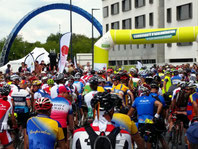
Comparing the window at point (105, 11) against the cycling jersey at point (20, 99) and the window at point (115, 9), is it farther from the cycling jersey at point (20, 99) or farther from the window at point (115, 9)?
the cycling jersey at point (20, 99)

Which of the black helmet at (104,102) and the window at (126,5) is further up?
the window at (126,5)

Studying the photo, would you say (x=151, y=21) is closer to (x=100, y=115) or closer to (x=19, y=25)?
(x=19, y=25)

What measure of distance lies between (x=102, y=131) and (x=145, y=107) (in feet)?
13.7

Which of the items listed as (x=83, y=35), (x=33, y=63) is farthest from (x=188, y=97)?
(x=83, y=35)

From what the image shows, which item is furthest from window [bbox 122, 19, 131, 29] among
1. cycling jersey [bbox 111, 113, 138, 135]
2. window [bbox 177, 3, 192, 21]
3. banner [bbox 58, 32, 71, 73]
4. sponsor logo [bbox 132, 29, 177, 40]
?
cycling jersey [bbox 111, 113, 138, 135]

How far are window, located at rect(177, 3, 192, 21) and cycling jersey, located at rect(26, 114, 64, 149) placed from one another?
37.1m

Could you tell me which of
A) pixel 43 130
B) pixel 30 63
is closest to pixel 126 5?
pixel 30 63

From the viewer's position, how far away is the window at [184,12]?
131 ft

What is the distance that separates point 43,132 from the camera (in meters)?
4.76

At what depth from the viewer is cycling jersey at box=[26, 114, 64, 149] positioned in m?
4.77

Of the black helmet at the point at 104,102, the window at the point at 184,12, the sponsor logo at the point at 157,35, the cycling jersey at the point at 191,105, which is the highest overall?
the window at the point at 184,12

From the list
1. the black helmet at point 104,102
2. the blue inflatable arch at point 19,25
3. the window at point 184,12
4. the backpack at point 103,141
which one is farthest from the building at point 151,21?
the backpack at point 103,141

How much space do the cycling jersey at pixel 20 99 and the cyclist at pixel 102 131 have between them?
600 cm

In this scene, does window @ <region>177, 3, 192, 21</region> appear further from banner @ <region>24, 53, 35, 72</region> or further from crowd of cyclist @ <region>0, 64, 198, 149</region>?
crowd of cyclist @ <region>0, 64, 198, 149</region>
